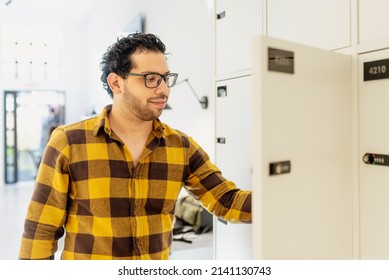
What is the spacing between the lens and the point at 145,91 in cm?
122

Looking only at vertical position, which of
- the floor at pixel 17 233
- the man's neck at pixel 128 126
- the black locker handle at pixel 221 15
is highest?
the black locker handle at pixel 221 15

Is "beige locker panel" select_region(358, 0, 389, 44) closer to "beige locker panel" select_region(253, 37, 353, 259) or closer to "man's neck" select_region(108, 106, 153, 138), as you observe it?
"beige locker panel" select_region(253, 37, 353, 259)

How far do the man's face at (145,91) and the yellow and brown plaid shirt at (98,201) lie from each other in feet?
0.37

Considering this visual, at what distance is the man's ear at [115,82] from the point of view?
1.31 meters

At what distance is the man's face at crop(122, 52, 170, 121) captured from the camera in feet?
3.99

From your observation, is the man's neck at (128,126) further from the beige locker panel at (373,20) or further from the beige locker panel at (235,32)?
the beige locker panel at (373,20)

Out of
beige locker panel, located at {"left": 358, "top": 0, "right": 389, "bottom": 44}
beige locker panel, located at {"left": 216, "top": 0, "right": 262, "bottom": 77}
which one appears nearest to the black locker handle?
beige locker panel, located at {"left": 216, "top": 0, "right": 262, "bottom": 77}

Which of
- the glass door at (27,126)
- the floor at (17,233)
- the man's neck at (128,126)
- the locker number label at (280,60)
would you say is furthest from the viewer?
the glass door at (27,126)

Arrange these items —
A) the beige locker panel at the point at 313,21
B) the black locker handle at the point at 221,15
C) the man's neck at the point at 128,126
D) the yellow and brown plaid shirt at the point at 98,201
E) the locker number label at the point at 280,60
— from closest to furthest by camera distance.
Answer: the locker number label at the point at 280,60, the beige locker panel at the point at 313,21, the yellow and brown plaid shirt at the point at 98,201, the man's neck at the point at 128,126, the black locker handle at the point at 221,15

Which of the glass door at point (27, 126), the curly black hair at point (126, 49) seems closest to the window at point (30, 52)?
the glass door at point (27, 126)

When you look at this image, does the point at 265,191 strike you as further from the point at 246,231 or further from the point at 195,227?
the point at 195,227

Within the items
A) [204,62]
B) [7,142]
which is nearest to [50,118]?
[7,142]

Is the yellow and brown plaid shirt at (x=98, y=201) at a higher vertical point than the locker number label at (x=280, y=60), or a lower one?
lower

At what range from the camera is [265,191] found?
77 cm
